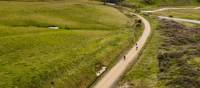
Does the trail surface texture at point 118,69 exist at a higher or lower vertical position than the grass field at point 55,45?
lower

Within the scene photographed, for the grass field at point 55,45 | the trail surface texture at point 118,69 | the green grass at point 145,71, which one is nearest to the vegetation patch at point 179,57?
the green grass at point 145,71

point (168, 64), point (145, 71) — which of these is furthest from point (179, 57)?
point (145, 71)

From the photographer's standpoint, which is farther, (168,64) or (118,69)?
(168,64)

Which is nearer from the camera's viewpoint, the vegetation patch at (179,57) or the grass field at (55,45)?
the grass field at (55,45)

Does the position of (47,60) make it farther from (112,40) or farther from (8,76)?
(112,40)

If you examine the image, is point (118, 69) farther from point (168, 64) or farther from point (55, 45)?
point (55, 45)

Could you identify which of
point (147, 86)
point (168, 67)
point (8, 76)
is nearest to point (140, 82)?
point (147, 86)

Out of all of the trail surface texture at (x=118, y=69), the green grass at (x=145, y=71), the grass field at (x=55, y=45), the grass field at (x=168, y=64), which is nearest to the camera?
the grass field at (x=55, y=45)

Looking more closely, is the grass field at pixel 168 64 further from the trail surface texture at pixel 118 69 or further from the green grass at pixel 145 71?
the trail surface texture at pixel 118 69

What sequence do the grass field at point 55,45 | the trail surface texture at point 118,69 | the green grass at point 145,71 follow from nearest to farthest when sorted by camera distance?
1. the grass field at point 55,45
2. the trail surface texture at point 118,69
3. the green grass at point 145,71
